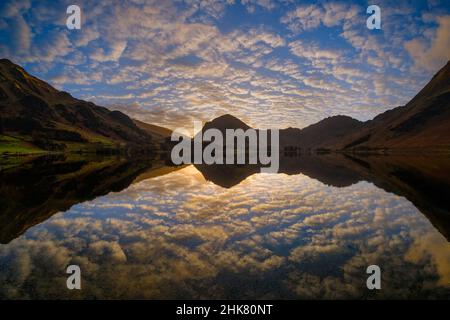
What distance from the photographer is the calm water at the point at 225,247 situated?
1045 centimetres

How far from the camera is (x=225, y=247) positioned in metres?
15.2

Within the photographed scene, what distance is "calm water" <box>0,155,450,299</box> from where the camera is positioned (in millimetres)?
10453

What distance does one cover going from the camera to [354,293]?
394 inches

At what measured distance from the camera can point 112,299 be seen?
378 inches

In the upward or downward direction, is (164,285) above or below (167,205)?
below

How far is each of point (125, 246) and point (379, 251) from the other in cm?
1361

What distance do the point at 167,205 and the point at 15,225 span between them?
39.6ft

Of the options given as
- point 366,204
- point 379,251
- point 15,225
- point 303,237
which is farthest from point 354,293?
point 15,225

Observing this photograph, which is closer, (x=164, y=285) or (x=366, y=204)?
(x=164, y=285)
